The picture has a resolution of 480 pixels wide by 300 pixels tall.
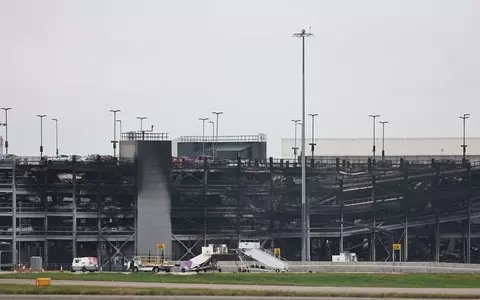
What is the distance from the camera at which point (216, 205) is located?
170 m

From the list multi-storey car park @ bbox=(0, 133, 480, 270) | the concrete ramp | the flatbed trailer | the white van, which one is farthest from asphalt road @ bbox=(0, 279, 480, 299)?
the concrete ramp

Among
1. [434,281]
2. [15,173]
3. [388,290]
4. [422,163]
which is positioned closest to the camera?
[388,290]

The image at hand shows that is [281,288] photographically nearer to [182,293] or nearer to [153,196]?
[182,293]

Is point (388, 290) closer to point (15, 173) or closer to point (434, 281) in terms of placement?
point (434, 281)

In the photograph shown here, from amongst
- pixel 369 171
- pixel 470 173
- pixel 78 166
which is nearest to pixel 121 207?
pixel 78 166

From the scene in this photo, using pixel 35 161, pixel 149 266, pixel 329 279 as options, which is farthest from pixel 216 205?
pixel 329 279

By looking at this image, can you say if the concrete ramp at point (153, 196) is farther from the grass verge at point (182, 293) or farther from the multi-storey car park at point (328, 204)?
the grass verge at point (182, 293)

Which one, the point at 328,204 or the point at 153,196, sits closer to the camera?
the point at 153,196

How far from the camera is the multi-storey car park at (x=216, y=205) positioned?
165 m

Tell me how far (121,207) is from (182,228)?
9044mm

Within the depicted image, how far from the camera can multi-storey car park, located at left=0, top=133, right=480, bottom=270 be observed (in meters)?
165

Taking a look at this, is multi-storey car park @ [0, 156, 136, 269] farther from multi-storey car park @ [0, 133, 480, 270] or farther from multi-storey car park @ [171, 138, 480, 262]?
multi-storey car park @ [171, 138, 480, 262]

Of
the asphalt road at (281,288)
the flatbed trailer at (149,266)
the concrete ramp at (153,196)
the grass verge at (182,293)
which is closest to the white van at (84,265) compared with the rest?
the flatbed trailer at (149,266)

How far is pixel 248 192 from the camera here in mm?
168875
